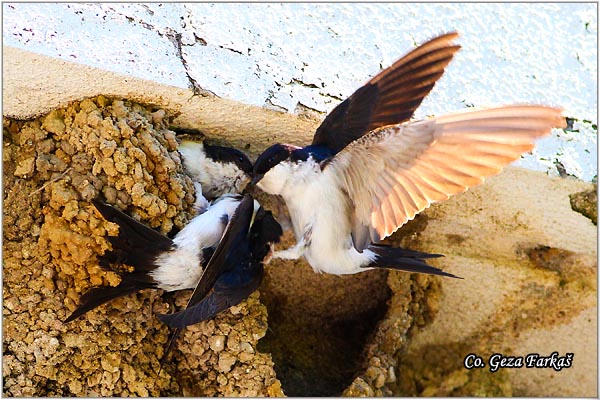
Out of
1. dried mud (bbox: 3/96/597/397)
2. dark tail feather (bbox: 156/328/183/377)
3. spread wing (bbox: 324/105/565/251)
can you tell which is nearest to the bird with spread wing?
spread wing (bbox: 324/105/565/251)

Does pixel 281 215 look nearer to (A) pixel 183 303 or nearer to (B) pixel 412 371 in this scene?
(A) pixel 183 303

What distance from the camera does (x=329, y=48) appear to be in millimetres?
2400

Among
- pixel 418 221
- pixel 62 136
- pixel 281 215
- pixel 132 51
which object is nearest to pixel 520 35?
pixel 418 221

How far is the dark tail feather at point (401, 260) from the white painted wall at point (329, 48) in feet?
1.27

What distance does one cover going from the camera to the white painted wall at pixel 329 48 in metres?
2.07

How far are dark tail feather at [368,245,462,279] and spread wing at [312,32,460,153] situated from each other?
39 cm

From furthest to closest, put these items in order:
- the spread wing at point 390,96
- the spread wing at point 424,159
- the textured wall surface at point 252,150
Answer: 1. the textured wall surface at point 252,150
2. the spread wing at point 390,96
3. the spread wing at point 424,159

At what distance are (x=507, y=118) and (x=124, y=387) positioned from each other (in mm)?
1130

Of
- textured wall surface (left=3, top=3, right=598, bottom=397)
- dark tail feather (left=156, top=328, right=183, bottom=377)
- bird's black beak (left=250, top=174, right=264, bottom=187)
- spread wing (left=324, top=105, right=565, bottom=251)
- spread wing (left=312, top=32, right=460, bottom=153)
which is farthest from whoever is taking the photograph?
bird's black beak (left=250, top=174, right=264, bottom=187)

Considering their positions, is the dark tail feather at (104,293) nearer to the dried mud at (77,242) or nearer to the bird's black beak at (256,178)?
the dried mud at (77,242)

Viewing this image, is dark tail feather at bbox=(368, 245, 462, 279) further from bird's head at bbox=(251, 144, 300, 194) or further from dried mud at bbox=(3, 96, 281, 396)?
dried mud at bbox=(3, 96, 281, 396)

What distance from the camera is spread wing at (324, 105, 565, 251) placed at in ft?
6.15

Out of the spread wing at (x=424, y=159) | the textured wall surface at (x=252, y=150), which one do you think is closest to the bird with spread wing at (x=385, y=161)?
the spread wing at (x=424, y=159)

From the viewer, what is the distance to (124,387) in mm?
2268
